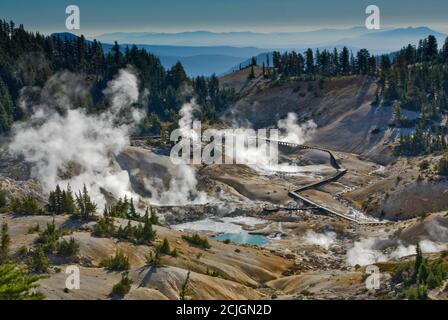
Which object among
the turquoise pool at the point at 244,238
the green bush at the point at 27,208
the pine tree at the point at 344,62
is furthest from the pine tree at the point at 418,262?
the pine tree at the point at 344,62

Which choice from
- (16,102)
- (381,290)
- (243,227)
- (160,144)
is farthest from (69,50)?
(381,290)

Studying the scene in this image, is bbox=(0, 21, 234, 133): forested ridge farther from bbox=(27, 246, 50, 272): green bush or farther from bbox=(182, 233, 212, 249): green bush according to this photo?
bbox=(27, 246, 50, 272): green bush

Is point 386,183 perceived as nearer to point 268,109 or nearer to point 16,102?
point 268,109

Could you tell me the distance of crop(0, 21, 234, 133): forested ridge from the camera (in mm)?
147875

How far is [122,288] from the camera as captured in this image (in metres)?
44.0

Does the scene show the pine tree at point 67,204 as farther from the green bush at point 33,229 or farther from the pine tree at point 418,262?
the pine tree at point 418,262

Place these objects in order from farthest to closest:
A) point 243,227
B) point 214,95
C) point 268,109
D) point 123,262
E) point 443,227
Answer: point 214,95 → point 268,109 → point 243,227 → point 443,227 → point 123,262

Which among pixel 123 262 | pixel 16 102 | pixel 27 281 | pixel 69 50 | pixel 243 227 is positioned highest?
pixel 69 50

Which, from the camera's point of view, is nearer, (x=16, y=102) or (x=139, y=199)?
(x=139, y=199)

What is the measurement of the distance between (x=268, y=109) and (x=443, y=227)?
104m

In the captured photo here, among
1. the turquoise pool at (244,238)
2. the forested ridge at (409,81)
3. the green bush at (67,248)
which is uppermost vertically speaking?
the forested ridge at (409,81)

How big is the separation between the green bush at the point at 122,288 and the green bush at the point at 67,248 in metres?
9.51

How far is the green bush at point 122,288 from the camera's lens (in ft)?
144

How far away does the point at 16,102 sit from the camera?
136875 millimetres
